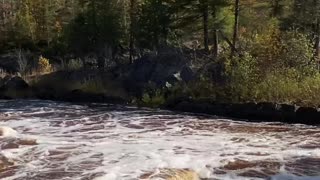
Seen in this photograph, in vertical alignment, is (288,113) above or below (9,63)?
below

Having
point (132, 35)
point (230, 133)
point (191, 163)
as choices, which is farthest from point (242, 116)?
point (132, 35)

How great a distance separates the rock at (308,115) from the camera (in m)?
17.9

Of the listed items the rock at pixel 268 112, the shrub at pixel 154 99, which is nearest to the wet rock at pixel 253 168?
the rock at pixel 268 112

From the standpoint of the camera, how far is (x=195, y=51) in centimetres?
3234

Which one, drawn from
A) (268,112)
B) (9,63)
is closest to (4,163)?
(268,112)

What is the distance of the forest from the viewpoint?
67.2ft

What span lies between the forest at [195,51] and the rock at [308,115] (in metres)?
0.91

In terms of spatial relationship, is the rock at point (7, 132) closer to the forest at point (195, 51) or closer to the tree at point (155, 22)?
the forest at point (195, 51)

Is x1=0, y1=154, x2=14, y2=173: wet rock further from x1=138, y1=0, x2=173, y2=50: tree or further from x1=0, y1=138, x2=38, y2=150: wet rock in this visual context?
x1=138, y1=0, x2=173, y2=50: tree

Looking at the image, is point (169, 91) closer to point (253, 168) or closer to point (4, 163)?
point (4, 163)

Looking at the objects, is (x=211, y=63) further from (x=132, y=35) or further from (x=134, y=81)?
(x=132, y=35)

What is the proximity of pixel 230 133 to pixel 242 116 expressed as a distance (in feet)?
10.9

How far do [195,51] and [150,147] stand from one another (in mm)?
18659

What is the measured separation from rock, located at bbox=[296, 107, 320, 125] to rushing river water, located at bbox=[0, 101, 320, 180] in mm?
755
